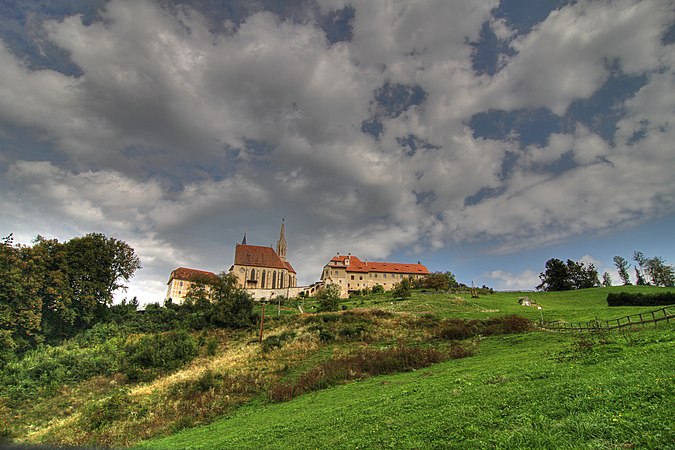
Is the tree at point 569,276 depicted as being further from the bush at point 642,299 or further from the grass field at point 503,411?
the grass field at point 503,411

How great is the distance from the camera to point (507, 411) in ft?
34.6

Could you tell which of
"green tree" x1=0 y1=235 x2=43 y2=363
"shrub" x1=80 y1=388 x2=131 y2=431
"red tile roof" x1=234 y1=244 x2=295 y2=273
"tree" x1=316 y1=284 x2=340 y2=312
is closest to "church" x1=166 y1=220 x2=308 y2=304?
"red tile roof" x1=234 y1=244 x2=295 y2=273

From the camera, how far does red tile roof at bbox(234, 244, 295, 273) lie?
114 m

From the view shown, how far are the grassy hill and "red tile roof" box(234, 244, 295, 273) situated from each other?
69347 mm

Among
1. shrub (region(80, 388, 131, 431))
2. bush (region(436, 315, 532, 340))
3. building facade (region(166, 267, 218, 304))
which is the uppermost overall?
building facade (region(166, 267, 218, 304))

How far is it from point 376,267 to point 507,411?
111 m

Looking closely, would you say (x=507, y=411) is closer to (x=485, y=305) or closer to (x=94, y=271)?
(x=485, y=305)

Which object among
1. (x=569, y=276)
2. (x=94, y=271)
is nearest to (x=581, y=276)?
(x=569, y=276)

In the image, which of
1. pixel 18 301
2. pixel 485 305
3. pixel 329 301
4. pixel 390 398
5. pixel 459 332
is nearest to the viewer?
pixel 390 398

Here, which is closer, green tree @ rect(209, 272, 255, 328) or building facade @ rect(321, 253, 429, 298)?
green tree @ rect(209, 272, 255, 328)

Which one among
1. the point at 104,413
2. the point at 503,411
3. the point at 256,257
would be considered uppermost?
the point at 256,257

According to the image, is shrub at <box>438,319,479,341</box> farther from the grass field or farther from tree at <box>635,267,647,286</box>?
tree at <box>635,267,647,286</box>

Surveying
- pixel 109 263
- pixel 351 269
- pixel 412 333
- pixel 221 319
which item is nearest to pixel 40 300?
pixel 109 263

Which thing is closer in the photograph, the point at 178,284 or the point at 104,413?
the point at 104,413
